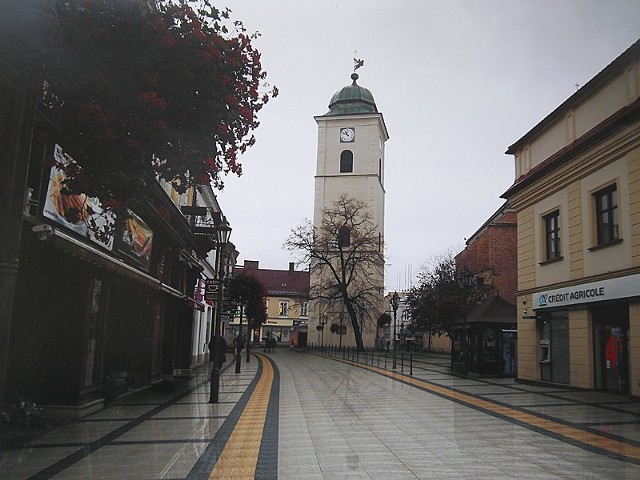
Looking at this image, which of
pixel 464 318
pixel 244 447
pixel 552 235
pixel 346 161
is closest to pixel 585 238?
pixel 552 235

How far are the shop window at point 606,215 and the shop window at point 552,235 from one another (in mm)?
2444

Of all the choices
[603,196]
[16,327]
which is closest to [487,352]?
[603,196]

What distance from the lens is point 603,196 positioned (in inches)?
723

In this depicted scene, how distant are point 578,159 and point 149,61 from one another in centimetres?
1664

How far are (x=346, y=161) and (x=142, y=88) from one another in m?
65.1

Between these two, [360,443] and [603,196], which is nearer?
[360,443]

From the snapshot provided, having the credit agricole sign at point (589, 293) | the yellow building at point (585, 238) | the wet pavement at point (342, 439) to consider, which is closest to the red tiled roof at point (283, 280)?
the yellow building at point (585, 238)

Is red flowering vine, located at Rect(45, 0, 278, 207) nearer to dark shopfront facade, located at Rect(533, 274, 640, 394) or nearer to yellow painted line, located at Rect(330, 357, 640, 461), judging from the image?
yellow painted line, located at Rect(330, 357, 640, 461)

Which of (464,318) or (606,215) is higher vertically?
(606,215)

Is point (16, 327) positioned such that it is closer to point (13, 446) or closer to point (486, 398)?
point (13, 446)

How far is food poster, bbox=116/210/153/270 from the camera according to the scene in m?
14.3

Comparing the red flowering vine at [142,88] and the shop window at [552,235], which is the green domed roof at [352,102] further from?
the red flowering vine at [142,88]

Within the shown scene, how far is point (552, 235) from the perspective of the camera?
70.7ft

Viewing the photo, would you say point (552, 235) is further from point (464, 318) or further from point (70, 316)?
point (70, 316)
